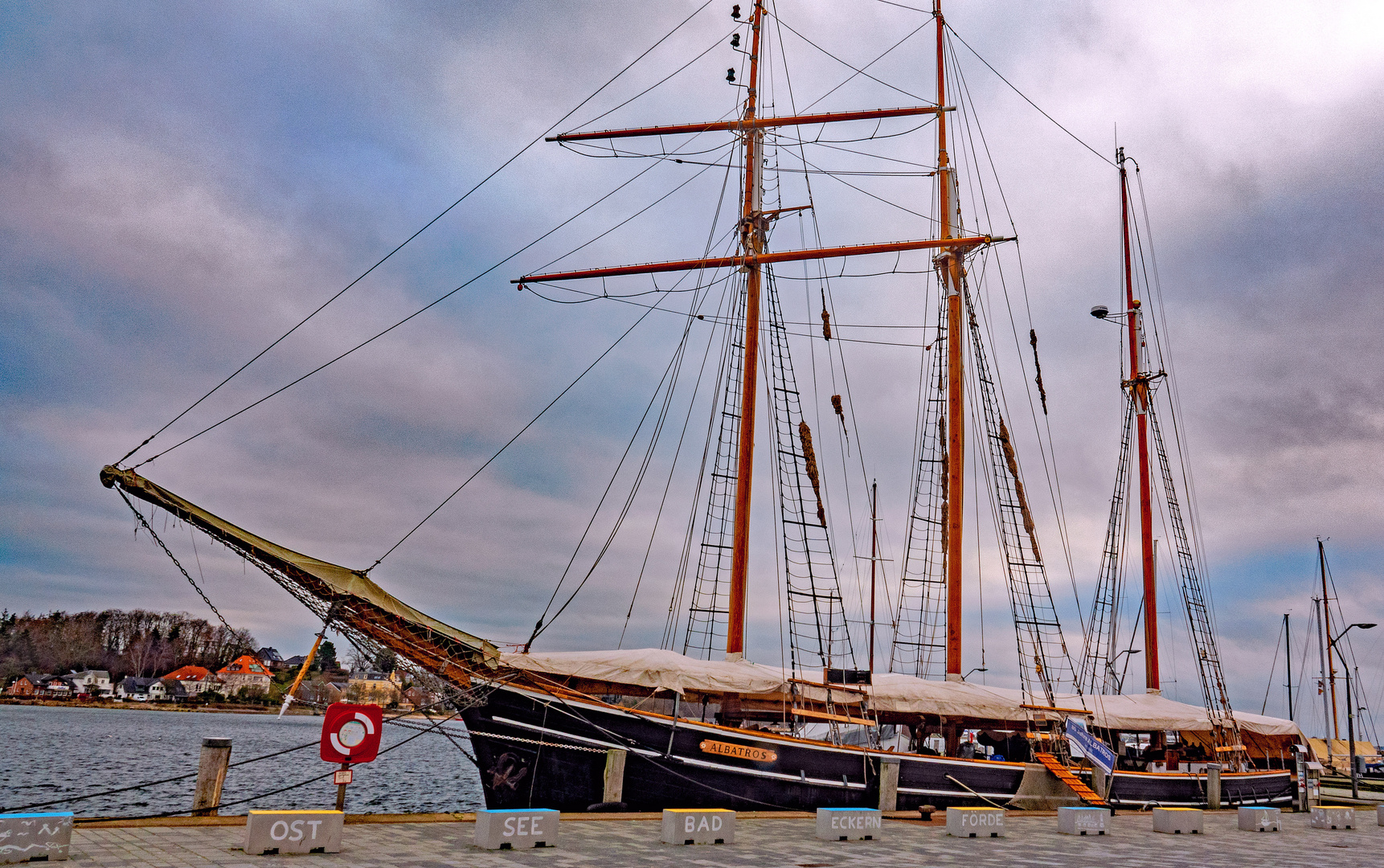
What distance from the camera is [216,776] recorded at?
573 inches

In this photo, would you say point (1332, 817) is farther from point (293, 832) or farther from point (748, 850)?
point (293, 832)

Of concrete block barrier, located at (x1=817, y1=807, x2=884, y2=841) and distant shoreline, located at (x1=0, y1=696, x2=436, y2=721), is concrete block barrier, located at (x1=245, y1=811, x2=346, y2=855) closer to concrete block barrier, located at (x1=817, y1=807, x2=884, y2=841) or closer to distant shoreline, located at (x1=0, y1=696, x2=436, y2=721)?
concrete block barrier, located at (x1=817, y1=807, x2=884, y2=841)

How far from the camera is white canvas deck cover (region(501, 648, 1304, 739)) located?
20.7 meters

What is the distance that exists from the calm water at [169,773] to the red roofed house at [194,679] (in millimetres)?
62972

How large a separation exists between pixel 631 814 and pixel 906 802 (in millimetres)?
8964

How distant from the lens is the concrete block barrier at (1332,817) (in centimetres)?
2642

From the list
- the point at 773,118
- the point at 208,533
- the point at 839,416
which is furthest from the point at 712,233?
the point at 208,533

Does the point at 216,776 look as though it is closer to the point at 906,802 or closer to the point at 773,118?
the point at 906,802

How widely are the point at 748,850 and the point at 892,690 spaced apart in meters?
10.9

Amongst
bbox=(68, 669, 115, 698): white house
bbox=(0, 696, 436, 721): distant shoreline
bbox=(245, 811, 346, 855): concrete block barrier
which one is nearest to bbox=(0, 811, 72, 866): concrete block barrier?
bbox=(245, 811, 346, 855): concrete block barrier

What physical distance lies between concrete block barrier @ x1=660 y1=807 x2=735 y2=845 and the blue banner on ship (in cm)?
1516

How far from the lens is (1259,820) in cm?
2416

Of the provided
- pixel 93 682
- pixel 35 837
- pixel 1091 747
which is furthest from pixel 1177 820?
pixel 93 682

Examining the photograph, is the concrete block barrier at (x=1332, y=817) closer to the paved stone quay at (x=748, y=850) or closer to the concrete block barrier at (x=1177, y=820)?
the paved stone quay at (x=748, y=850)
